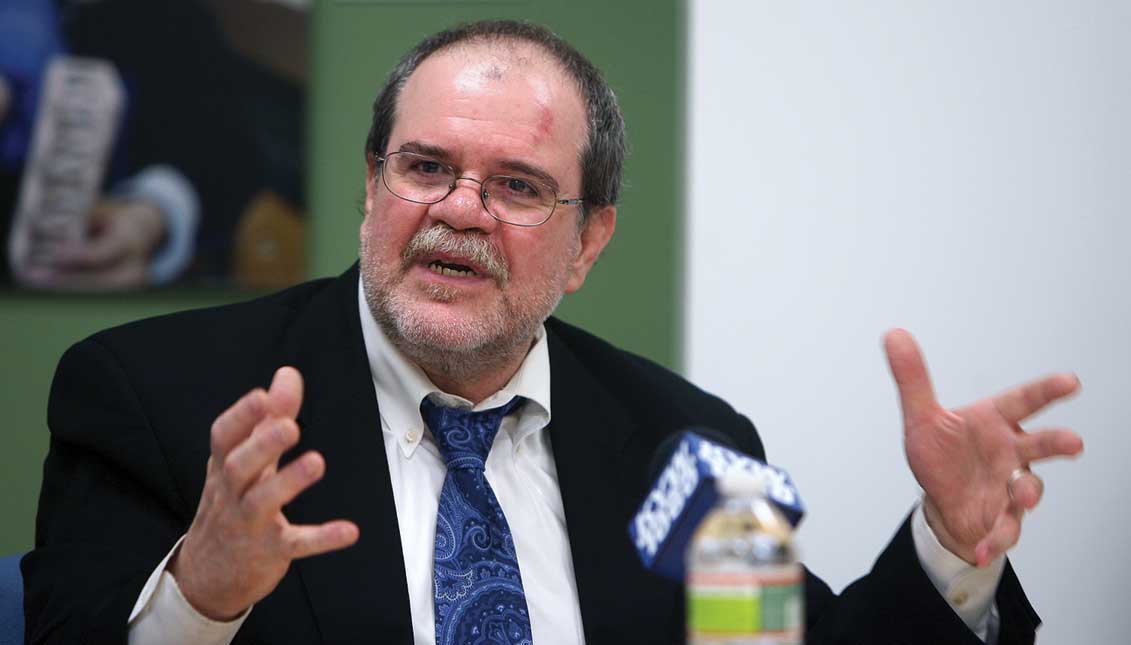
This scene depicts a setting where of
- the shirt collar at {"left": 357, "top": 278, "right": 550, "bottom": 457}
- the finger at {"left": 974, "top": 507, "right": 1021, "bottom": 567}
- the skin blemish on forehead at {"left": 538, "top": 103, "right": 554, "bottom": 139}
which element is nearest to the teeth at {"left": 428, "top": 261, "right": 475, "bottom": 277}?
the shirt collar at {"left": 357, "top": 278, "right": 550, "bottom": 457}

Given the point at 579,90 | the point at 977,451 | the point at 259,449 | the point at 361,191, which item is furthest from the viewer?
the point at 361,191

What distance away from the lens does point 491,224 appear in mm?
1900

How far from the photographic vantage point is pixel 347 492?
172 centimetres

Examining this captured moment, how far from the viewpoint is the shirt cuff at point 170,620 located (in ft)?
4.34

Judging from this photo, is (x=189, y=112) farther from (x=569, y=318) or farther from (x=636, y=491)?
(x=636, y=491)

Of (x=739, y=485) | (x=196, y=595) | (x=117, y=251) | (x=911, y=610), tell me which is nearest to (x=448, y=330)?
(x=196, y=595)

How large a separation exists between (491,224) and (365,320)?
0.28m

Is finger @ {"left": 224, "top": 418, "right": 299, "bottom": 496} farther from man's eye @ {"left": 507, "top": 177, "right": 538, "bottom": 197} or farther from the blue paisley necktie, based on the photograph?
man's eye @ {"left": 507, "top": 177, "right": 538, "bottom": 197}

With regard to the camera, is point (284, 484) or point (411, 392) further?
point (411, 392)

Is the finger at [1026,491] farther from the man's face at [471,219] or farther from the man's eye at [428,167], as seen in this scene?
the man's eye at [428,167]

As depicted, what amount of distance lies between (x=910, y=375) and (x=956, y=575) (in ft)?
0.90

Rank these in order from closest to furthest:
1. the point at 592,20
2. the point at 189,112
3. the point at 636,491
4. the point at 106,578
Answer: the point at 106,578 < the point at 636,491 < the point at 189,112 < the point at 592,20

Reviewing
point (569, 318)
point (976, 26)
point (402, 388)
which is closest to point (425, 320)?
point (402, 388)

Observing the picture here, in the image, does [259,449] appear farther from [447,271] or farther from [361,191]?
[361,191]
